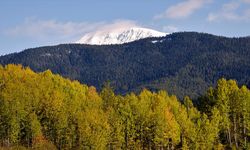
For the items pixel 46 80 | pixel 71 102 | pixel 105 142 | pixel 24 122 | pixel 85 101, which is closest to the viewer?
pixel 105 142

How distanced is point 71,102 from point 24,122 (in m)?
13.5

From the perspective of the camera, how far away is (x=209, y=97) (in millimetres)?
128500

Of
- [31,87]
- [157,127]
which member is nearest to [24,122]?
[31,87]

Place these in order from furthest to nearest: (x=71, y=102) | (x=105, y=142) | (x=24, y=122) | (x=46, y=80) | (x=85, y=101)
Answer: (x=46, y=80)
(x=85, y=101)
(x=71, y=102)
(x=24, y=122)
(x=105, y=142)

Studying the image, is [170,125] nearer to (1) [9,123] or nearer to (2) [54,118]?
(2) [54,118]

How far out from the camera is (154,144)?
391ft

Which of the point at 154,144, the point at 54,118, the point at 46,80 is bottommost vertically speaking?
the point at 154,144

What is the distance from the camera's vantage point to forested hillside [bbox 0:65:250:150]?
109m

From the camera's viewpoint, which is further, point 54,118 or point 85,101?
point 85,101

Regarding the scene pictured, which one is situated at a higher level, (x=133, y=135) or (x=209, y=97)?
(x=209, y=97)

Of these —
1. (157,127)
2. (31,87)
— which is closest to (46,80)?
(31,87)

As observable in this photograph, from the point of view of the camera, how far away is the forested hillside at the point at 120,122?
358 ft

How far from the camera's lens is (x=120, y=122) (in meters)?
113

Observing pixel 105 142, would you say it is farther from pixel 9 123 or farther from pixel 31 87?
pixel 31 87
